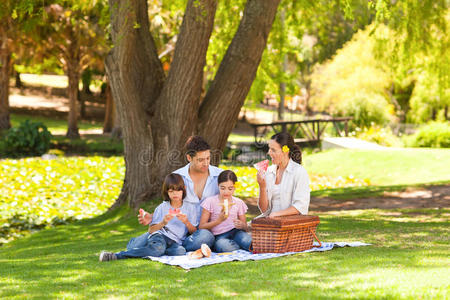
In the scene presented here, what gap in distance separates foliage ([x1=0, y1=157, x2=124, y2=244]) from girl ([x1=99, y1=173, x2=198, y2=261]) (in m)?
5.40

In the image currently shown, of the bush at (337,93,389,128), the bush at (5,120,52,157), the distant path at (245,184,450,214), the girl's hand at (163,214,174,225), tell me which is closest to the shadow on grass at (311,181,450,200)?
the distant path at (245,184,450,214)

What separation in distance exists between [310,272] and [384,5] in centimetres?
644

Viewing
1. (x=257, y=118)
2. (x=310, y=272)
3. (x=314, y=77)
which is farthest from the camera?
(x=257, y=118)

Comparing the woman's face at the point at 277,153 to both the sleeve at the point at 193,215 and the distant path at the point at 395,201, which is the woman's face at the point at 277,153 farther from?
the distant path at the point at 395,201

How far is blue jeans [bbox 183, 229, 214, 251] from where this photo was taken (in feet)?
23.4

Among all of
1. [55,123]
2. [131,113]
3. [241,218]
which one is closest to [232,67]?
[131,113]

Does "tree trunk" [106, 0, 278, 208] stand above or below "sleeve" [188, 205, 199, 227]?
above

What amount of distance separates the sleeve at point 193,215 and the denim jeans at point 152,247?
1.15 feet

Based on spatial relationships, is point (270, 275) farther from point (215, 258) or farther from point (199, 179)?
point (199, 179)

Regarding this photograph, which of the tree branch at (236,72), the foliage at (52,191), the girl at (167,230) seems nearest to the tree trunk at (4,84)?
the foliage at (52,191)

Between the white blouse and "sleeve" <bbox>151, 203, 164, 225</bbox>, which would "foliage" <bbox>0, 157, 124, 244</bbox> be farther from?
the white blouse

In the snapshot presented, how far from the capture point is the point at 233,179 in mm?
7070

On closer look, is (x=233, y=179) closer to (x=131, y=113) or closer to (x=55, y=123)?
(x=131, y=113)

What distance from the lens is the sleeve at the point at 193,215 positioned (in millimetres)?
7398
